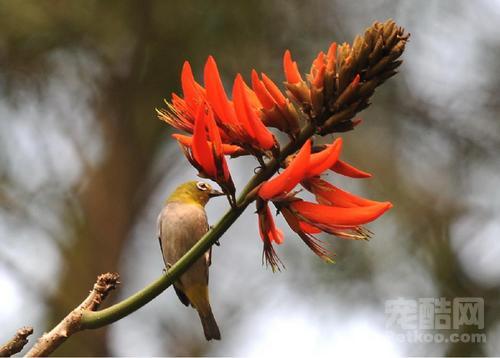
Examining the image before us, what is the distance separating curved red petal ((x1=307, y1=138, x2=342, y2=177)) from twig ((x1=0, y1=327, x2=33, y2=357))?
0.41 metres

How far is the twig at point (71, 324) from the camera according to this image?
0.99m

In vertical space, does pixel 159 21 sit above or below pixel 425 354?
above

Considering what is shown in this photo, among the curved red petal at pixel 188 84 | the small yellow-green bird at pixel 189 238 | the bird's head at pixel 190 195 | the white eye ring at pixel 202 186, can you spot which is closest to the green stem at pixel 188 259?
the curved red petal at pixel 188 84

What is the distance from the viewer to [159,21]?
17.1 feet

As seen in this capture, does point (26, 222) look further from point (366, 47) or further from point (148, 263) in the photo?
point (366, 47)

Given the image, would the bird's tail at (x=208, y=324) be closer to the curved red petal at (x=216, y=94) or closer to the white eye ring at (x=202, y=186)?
the white eye ring at (x=202, y=186)

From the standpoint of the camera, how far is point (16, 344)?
3.41 feet

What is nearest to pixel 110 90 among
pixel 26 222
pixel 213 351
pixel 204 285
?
pixel 26 222

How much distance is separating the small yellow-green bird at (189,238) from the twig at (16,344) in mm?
849

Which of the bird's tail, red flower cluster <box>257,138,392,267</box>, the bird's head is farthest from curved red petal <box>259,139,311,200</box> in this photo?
the bird's head

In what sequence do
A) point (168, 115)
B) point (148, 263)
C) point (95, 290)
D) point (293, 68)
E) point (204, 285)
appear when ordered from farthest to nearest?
point (148, 263), point (204, 285), point (168, 115), point (293, 68), point (95, 290)

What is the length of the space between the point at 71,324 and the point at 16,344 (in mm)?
67

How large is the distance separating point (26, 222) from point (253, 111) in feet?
12.3

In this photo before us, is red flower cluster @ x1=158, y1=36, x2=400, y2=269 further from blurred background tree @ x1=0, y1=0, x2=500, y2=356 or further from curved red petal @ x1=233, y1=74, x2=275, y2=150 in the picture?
blurred background tree @ x1=0, y1=0, x2=500, y2=356
